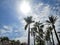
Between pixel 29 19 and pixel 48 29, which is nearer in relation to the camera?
pixel 29 19

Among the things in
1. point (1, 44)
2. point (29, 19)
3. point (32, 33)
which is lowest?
point (1, 44)

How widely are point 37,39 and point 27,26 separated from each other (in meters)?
13.7

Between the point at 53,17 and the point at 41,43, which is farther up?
the point at 53,17

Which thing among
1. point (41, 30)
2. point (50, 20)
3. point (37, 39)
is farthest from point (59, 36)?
point (37, 39)

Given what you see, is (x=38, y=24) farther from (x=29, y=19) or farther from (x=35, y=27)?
(x=29, y=19)

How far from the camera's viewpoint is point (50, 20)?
4484cm

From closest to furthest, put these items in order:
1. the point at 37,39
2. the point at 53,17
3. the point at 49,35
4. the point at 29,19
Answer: the point at 53,17, the point at 29,19, the point at 37,39, the point at 49,35

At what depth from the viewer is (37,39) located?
5744 cm

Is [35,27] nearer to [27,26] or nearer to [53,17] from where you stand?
[27,26]

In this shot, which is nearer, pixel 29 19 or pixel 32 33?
pixel 29 19

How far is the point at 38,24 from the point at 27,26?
27.6 ft

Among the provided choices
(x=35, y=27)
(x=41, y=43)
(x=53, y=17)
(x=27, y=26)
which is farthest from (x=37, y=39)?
(x=53, y=17)

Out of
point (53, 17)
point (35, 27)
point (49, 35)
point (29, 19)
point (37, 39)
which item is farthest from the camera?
point (49, 35)

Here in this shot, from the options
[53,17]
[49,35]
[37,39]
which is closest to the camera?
[53,17]
